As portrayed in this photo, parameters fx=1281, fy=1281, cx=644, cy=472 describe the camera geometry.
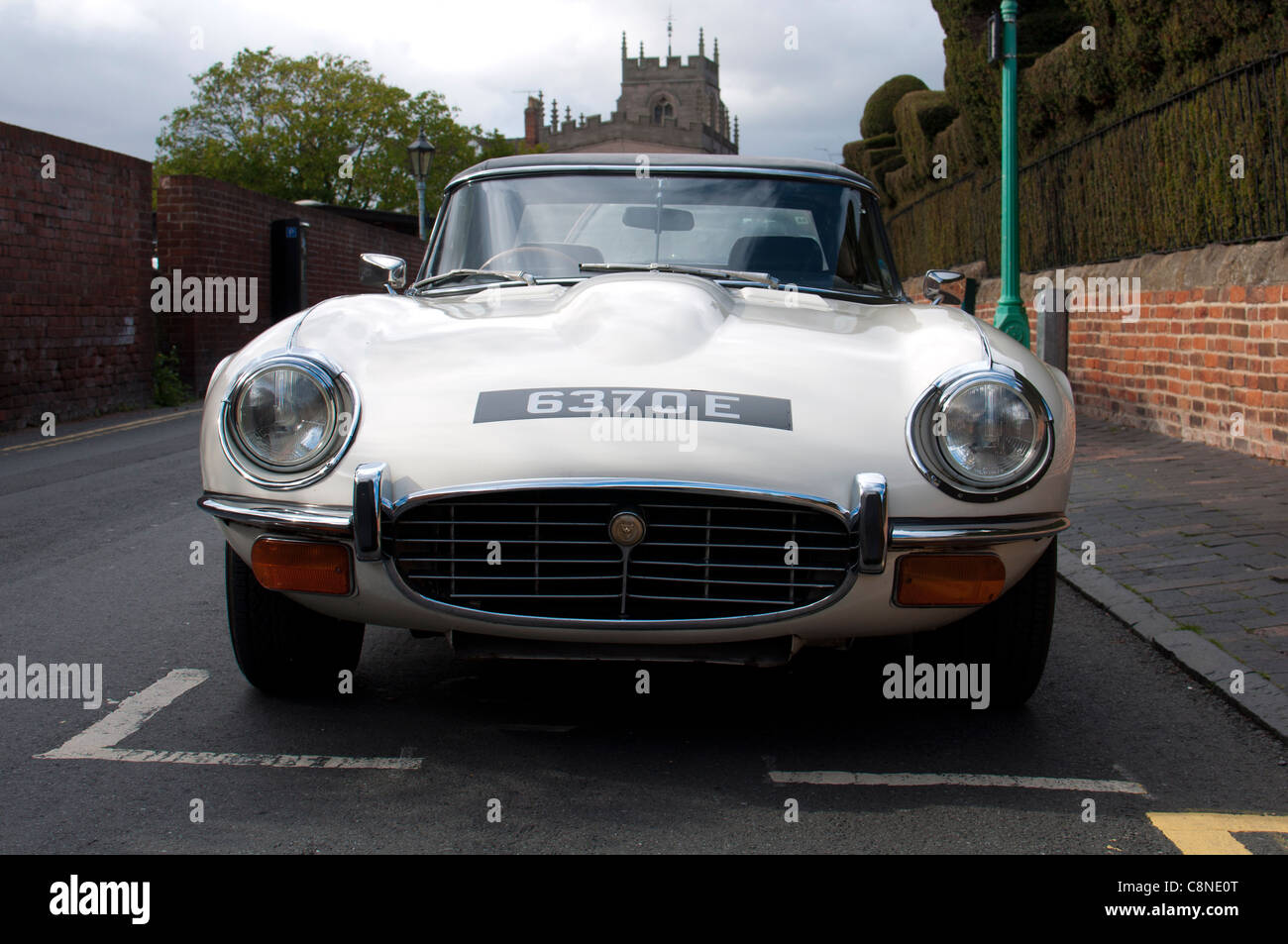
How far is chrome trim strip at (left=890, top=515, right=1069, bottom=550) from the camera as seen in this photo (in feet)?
9.12

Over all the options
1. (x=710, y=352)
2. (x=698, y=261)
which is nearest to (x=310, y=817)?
(x=710, y=352)

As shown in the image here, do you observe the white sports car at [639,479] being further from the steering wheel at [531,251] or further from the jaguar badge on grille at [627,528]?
the steering wheel at [531,251]

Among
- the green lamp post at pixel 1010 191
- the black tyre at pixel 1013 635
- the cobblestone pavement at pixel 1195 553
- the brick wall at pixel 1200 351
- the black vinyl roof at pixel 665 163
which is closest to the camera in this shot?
the black tyre at pixel 1013 635

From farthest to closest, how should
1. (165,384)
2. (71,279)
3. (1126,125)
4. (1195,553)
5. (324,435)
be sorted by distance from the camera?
(165,384) < (71,279) < (1126,125) < (1195,553) < (324,435)

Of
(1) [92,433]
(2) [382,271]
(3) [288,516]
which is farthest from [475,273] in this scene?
(1) [92,433]

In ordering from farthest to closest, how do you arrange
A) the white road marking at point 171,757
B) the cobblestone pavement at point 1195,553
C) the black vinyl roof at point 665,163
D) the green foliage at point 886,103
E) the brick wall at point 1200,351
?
the green foliage at point 886,103 < the brick wall at point 1200,351 < the black vinyl roof at point 665,163 < the cobblestone pavement at point 1195,553 < the white road marking at point 171,757

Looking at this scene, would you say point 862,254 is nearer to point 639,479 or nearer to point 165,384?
point 639,479

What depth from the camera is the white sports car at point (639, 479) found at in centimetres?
275

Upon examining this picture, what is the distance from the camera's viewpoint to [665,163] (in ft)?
14.1

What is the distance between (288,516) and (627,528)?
754 millimetres

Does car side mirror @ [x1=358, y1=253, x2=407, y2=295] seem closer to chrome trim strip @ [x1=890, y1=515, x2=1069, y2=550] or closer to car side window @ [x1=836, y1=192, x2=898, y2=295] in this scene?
car side window @ [x1=836, y1=192, x2=898, y2=295]

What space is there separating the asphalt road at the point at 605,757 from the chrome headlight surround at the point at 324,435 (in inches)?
26.3

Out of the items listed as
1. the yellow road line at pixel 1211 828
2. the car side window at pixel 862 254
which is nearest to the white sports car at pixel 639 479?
the yellow road line at pixel 1211 828
